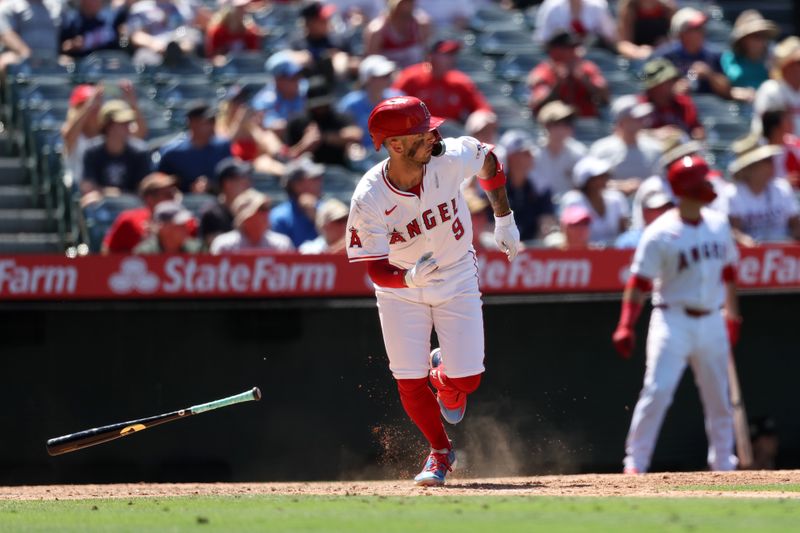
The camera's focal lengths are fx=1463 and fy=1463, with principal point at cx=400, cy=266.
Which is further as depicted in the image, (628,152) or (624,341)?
(628,152)

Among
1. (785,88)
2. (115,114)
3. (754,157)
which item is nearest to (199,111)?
(115,114)

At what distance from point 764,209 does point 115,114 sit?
4753 millimetres

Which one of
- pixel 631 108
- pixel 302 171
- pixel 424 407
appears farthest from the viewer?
pixel 631 108

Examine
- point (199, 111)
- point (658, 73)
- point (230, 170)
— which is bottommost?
point (658, 73)

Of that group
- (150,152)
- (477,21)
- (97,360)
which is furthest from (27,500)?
(477,21)

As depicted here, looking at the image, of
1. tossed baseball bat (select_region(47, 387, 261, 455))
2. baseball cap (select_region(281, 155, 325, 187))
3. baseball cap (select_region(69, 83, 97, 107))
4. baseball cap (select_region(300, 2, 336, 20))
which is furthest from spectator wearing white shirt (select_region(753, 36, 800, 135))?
tossed baseball bat (select_region(47, 387, 261, 455))

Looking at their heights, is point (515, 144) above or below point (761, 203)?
above

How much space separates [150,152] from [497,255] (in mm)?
3080

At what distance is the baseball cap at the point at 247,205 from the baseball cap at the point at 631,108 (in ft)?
10.7

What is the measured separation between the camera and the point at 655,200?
10.1m

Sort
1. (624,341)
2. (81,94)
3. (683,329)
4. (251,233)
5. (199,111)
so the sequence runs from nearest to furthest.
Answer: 1. (624,341)
2. (683,329)
3. (251,233)
4. (199,111)
5. (81,94)

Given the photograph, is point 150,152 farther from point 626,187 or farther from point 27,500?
point 27,500

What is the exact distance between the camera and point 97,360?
29.9ft

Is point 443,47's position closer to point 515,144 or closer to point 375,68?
point 375,68
